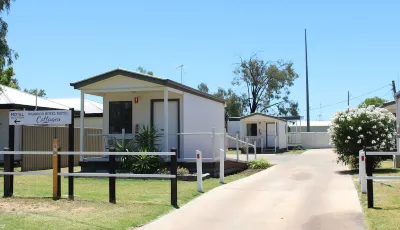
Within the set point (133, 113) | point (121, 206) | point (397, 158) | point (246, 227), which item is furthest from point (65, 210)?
point (397, 158)

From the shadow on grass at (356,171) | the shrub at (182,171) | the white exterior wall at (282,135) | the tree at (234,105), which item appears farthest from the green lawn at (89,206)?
the tree at (234,105)

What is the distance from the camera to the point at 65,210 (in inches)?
341

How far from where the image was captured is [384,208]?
8625mm

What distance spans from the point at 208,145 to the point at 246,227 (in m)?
10.1

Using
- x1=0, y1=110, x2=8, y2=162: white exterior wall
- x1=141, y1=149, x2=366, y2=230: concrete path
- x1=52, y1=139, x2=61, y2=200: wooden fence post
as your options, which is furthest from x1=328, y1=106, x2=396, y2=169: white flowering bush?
x1=0, y1=110, x2=8, y2=162: white exterior wall

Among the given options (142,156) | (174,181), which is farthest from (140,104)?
(174,181)

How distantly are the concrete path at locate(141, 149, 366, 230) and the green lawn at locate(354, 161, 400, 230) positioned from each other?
166 mm

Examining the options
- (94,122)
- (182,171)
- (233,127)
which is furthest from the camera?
(233,127)

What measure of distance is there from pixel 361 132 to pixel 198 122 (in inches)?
232

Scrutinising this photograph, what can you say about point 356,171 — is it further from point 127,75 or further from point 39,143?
point 39,143

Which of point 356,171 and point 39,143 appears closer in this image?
point 356,171

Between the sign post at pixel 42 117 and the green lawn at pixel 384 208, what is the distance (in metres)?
6.62

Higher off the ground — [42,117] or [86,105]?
[86,105]

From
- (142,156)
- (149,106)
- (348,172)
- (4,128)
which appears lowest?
(348,172)
